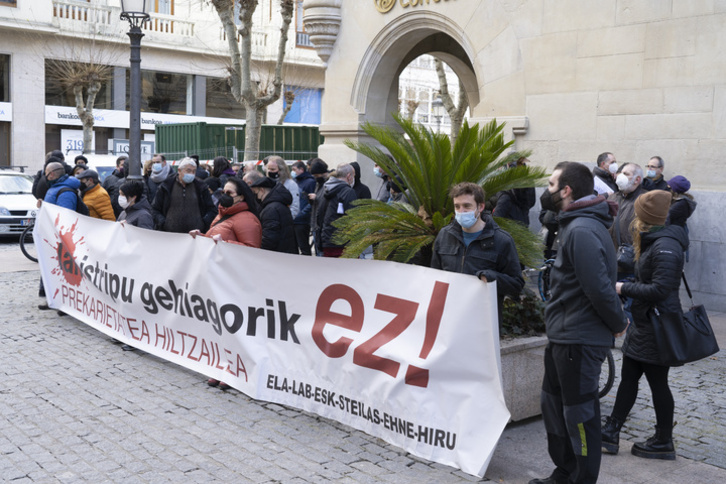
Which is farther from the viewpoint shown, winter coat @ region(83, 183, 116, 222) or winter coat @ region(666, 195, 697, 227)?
winter coat @ region(83, 183, 116, 222)

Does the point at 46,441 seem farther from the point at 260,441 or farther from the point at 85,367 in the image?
the point at 85,367

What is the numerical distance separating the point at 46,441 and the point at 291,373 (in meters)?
1.81

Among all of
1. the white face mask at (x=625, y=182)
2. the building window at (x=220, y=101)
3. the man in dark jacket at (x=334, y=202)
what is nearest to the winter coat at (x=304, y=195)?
the man in dark jacket at (x=334, y=202)

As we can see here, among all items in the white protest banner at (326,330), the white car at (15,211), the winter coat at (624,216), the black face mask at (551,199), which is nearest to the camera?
the black face mask at (551,199)

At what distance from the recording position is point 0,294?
11.0 meters

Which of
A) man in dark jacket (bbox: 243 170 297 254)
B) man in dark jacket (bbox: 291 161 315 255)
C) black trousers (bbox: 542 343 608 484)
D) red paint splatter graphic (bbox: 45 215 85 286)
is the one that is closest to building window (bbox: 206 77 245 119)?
man in dark jacket (bbox: 291 161 315 255)

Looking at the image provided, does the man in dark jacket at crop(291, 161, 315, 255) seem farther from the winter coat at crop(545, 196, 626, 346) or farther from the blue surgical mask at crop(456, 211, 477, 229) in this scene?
the winter coat at crop(545, 196, 626, 346)

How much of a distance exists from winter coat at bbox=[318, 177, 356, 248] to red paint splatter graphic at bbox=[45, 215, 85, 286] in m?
2.90

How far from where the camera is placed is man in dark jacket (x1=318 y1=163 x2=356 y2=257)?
32.3 feet

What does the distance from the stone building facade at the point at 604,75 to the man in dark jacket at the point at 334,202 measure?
355 cm

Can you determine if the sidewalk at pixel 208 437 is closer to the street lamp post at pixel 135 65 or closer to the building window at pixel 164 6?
the street lamp post at pixel 135 65

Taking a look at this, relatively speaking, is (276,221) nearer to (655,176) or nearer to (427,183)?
(427,183)

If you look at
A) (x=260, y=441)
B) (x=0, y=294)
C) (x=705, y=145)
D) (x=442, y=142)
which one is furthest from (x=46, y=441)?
(x=705, y=145)

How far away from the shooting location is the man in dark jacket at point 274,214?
8.07 metres
